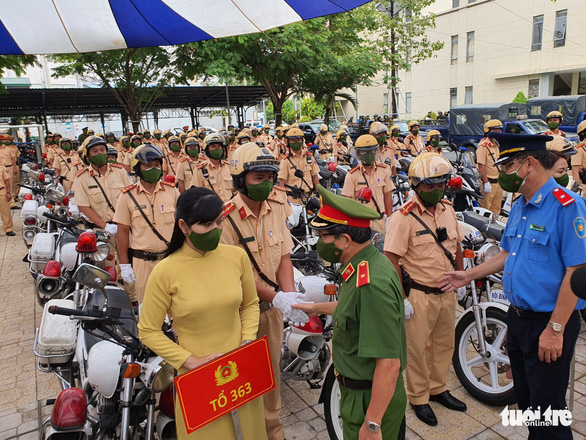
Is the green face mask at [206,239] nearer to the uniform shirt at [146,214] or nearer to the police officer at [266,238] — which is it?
the police officer at [266,238]

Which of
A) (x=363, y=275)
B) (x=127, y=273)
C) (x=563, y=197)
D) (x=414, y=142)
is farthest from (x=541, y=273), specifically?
(x=414, y=142)

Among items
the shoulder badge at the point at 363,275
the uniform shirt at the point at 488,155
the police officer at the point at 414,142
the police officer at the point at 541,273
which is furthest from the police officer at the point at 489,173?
the shoulder badge at the point at 363,275

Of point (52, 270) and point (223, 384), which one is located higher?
point (223, 384)

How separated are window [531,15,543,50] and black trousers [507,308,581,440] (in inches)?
1378

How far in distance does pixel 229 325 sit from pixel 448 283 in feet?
5.85

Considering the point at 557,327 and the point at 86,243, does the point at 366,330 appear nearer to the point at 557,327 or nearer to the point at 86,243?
the point at 557,327

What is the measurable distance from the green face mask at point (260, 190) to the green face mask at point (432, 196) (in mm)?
1209

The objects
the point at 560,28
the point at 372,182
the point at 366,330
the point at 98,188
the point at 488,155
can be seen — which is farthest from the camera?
the point at 560,28

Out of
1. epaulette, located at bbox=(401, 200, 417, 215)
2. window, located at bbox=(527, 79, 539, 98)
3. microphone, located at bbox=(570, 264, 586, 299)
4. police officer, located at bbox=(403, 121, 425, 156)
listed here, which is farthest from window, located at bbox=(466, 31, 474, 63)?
microphone, located at bbox=(570, 264, 586, 299)

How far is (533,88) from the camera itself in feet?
106

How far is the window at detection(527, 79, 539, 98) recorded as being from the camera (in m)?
32.1

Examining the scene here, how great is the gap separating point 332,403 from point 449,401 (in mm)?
1176

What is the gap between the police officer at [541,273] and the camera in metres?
2.53

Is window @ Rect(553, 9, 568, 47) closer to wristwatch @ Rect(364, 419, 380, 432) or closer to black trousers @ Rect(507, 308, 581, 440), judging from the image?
black trousers @ Rect(507, 308, 581, 440)
